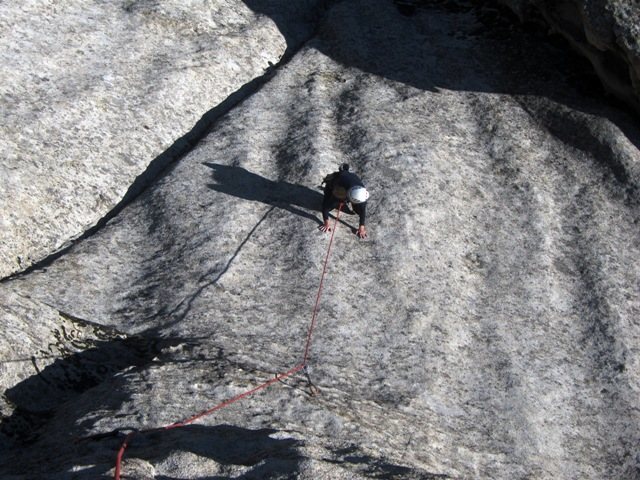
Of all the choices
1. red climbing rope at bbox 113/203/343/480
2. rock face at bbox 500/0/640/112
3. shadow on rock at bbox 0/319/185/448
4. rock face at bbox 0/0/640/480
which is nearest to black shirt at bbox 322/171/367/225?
rock face at bbox 0/0/640/480

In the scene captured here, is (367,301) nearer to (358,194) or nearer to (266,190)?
(358,194)

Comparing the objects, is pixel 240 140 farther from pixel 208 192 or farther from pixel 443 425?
pixel 443 425

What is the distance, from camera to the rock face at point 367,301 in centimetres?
1234

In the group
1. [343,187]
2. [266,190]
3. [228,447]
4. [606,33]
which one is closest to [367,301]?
[343,187]

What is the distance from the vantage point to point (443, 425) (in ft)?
44.0

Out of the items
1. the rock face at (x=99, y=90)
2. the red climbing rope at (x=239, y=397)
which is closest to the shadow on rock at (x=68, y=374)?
the red climbing rope at (x=239, y=397)

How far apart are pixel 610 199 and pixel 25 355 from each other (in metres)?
13.3

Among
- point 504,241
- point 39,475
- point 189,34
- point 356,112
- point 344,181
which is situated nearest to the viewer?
point 39,475

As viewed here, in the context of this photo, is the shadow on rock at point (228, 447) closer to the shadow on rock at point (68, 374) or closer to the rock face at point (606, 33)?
the shadow on rock at point (68, 374)

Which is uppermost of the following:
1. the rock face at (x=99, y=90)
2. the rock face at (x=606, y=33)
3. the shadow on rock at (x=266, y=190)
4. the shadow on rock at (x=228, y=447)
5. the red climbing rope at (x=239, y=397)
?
the rock face at (x=606, y=33)

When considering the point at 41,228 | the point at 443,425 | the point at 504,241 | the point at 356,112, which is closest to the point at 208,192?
the point at 41,228

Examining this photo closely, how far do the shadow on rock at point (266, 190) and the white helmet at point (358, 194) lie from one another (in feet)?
5.15

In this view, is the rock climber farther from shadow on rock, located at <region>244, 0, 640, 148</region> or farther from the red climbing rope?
shadow on rock, located at <region>244, 0, 640, 148</region>

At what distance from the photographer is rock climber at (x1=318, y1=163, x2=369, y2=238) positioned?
16.7m
